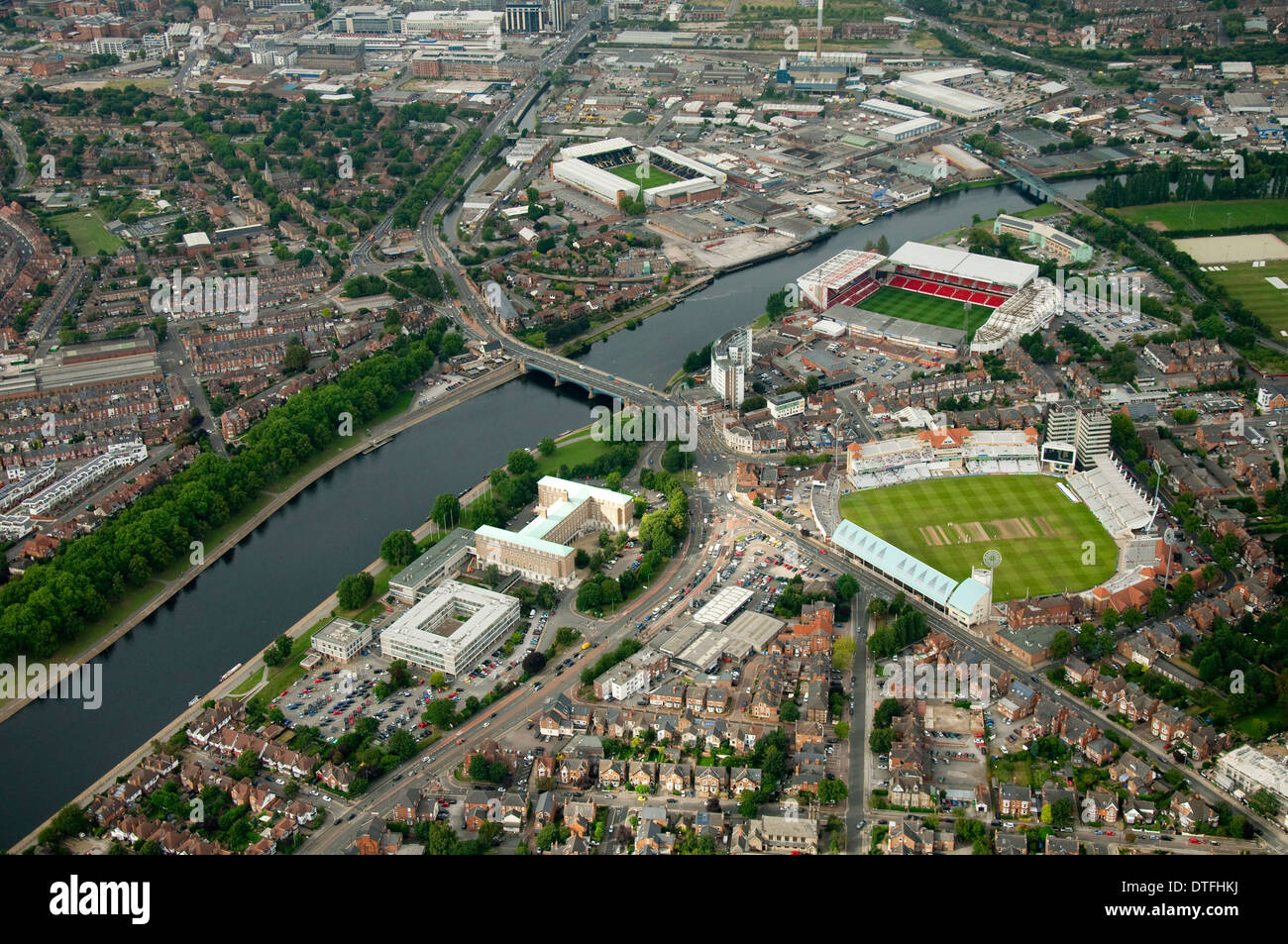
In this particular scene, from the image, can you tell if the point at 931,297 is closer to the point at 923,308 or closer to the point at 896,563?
the point at 923,308

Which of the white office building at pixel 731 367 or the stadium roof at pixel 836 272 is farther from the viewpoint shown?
the stadium roof at pixel 836 272

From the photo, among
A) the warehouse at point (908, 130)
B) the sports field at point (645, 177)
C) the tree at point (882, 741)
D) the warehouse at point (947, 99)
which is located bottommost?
the tree at point (882, 741)

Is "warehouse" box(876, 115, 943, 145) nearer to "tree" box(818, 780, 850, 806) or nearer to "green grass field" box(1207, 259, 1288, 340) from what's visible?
"green grass field" box(1207, 259, 1288, 340)

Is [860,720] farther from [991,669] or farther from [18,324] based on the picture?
[18,324]

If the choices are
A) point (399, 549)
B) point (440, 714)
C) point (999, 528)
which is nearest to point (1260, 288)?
point (999, 528)

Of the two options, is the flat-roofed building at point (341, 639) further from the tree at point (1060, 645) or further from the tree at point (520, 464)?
the tree at point (1060, 645)

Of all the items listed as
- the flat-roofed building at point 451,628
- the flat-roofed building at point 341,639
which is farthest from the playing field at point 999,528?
the flat-roofed building at point 341,639

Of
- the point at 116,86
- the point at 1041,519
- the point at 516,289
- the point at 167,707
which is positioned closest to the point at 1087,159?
the point at 516,289
